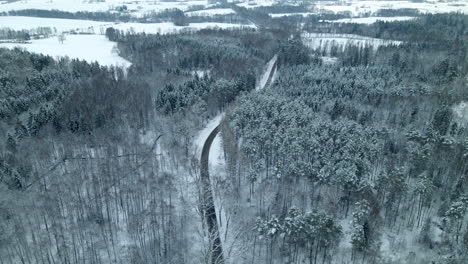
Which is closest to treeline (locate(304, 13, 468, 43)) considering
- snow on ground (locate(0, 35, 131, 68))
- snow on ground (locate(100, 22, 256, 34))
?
snow on ground (locate(100, 22, 256, 34))

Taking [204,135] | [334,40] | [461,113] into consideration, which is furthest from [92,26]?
[461,113]

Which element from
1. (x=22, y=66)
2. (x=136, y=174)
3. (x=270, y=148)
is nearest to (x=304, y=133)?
(x=270, y=148)

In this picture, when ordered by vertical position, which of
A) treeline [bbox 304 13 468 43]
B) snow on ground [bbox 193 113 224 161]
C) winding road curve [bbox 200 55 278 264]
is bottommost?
winding road curve [bbox 200 55 278 264]

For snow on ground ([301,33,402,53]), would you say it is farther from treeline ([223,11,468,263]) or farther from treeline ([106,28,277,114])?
treeline ([223,11,468,263])

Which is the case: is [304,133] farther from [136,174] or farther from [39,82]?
[39,82]

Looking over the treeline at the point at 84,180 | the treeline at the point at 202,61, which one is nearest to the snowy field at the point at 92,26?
the treeline at the point at 202,61
